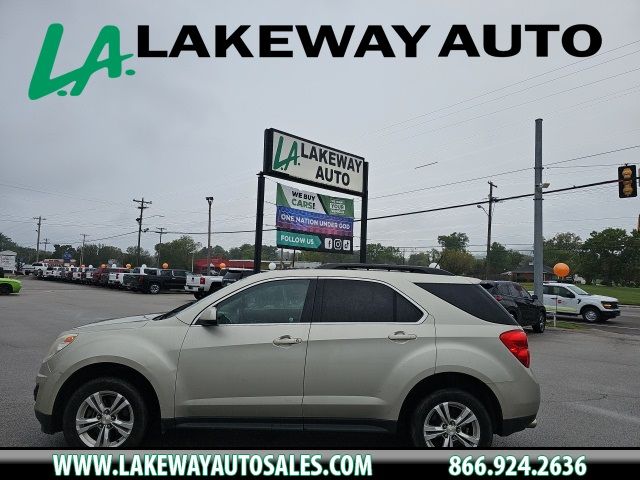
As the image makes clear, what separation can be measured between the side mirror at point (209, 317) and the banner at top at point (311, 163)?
11.6m

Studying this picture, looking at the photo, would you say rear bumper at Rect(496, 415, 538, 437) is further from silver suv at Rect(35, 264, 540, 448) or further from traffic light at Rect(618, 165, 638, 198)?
traffic light at Rect(618, 165, 638, 198)

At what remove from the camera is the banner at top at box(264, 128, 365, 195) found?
1592 cm

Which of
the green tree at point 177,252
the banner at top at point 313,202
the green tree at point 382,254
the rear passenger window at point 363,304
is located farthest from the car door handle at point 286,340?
the green tree at point 177,252

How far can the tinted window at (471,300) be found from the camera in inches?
187

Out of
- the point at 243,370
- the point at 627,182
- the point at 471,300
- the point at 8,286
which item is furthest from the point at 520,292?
the point at 8,286

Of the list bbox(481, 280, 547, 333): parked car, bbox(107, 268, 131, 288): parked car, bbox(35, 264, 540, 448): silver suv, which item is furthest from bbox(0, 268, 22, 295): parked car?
bbox(35, 264, 540, 448): silver suv

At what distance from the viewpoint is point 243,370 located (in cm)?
445

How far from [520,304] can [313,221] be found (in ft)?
24.8

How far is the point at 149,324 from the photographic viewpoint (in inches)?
185

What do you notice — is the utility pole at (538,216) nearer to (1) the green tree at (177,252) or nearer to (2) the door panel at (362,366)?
(2) the door panel at (362,366)

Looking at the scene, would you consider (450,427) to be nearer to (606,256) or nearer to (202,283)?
(202,283)

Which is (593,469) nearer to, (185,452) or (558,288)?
(185,452)

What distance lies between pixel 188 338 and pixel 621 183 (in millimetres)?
20300

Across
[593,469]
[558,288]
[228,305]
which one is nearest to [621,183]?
[558,288]
